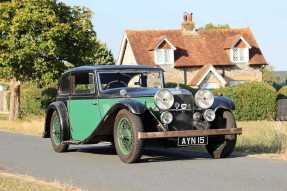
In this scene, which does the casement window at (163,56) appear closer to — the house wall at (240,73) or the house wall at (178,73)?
the house wall at (178,73)

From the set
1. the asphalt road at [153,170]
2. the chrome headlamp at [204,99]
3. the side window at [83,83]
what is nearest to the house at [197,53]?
the side window at [83,83]

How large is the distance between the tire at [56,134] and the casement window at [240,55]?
1674 inches

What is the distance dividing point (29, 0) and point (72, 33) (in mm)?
2501

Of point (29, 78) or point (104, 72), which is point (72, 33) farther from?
point (104, 72)

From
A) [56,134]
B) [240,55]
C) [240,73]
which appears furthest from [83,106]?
[240,73]

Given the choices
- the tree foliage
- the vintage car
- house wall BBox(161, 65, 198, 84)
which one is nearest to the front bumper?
the vintage car

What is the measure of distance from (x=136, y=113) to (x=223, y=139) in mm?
1989

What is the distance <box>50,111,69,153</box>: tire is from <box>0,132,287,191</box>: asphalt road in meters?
0.17

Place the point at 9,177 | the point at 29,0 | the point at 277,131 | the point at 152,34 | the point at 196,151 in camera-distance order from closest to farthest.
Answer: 1. the point at 9,177
2. the point at 196,151
3. the point at 277,131
4. the point at 29,0
5. the point at 152,34

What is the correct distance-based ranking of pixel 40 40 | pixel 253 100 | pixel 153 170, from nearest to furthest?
pixel 153 170 < pixel 40 40 < pixel 253 100

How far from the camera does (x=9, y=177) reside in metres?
10.6

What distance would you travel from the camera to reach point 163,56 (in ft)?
182

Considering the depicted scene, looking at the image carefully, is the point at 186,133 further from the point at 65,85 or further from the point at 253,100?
the point at 253,100

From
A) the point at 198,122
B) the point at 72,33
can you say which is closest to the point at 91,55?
the point at 72,33
